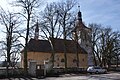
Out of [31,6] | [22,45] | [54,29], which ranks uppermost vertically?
[31,6]

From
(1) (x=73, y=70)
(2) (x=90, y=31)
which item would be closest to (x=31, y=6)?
(1) (x=73, y=70)

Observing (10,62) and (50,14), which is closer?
(10,62)

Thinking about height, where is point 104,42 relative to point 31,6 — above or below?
below

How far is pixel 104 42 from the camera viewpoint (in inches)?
2479

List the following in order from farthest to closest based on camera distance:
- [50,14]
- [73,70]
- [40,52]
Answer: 1. [40,52]
2. [73,70]
3. [50,14]

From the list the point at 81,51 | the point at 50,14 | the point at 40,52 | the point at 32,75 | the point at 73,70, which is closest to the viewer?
the point at 32,75

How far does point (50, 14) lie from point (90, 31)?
56.5 feet

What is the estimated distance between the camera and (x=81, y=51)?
249 ft

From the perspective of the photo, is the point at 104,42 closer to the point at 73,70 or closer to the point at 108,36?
the point at 108,36

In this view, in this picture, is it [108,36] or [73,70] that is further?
[108,36]

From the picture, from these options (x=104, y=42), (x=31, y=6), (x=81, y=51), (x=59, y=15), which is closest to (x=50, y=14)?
(x=59, y=15)

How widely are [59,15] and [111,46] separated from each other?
20.6 m

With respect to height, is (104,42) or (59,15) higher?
(59,15)

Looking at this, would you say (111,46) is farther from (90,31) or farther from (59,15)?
(59,15)
